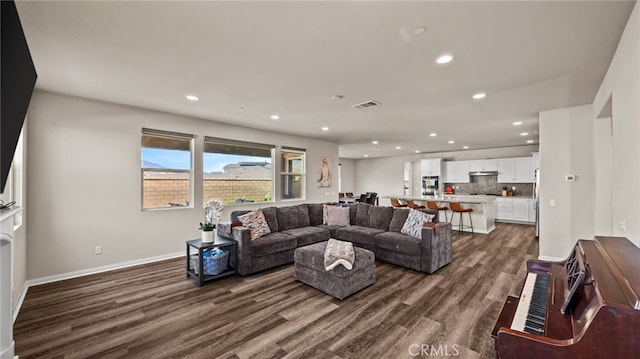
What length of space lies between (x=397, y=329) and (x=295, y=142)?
196 inches

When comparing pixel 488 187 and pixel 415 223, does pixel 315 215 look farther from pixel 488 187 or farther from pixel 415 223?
pixel 488 187

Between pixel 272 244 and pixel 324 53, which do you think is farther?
pixel 272 244

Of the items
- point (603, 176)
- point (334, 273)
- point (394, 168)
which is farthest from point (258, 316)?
point (394, 168)

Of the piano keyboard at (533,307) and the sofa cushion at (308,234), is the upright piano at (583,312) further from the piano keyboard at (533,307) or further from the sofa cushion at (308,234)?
the sofa cushion at (308,234)

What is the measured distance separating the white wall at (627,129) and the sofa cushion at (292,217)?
3999 mm

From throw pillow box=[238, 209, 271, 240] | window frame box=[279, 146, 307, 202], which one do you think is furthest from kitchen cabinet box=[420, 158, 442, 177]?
throw pillow box=[238, 209, 271, 240]

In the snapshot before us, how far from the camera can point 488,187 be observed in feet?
29.9

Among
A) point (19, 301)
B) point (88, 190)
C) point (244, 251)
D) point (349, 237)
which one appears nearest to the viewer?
point (19, 301)

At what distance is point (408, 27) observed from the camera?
1992mm

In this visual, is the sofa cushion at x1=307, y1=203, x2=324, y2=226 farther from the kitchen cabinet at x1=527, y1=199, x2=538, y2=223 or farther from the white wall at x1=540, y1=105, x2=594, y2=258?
the kitchen cabinet at x1=527, y1=199, x2=538, y2=223

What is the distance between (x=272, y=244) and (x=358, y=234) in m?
1.52

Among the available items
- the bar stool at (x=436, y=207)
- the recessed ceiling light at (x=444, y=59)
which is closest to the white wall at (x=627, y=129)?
the recessed ceiling light at (x=444, y=59)

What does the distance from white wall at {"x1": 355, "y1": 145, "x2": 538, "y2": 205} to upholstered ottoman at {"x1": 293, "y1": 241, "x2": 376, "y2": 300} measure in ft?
26.2

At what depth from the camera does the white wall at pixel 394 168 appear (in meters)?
8.95
